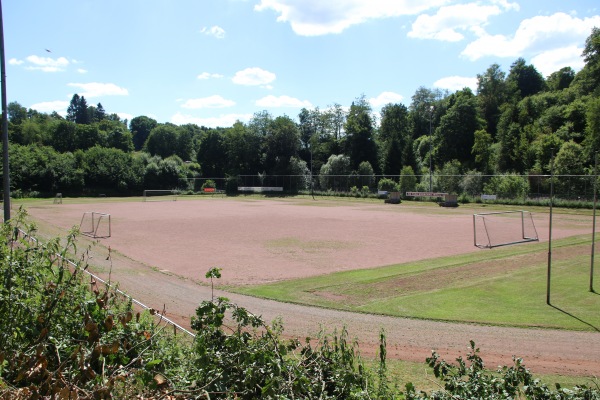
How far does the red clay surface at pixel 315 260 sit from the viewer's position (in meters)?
10.4

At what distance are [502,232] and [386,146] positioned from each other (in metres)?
65.1

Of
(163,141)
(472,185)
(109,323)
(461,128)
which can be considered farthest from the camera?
(163,141)

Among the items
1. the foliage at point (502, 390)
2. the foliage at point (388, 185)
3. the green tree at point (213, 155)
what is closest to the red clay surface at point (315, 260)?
the foliage at point (502, 390)

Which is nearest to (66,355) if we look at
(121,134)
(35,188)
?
(35,188)

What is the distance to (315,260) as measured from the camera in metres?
22.0

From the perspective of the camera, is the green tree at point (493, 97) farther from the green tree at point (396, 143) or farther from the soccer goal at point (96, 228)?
the soccer goal at point (96, 228)

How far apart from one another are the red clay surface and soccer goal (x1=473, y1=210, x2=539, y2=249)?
2.74ft

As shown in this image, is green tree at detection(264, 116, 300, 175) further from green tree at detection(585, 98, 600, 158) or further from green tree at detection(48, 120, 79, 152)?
green tree at detection(48, 120, 79, 152)

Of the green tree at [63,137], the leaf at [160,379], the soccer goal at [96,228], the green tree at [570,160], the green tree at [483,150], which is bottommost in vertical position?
the soccer goal at [96,228]

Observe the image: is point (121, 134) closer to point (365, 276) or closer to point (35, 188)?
point (35, 188)

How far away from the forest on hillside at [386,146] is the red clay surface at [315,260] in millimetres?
31371

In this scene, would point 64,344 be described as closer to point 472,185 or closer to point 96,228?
point 96,228

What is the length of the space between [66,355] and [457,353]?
861cm

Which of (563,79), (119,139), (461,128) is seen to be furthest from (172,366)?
(119,139)
